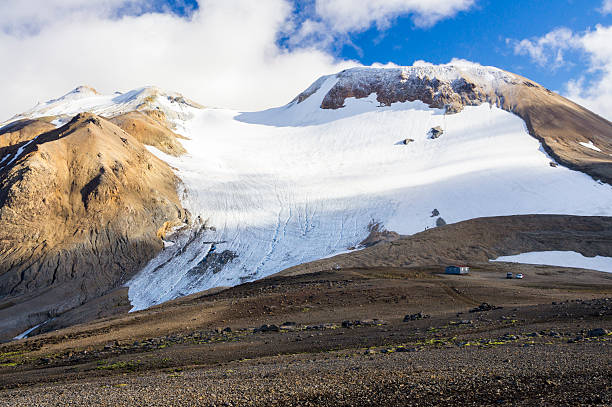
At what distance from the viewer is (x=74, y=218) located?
58.1m

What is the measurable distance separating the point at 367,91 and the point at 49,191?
2671 inches

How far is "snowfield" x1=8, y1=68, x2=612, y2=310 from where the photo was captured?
182 feet

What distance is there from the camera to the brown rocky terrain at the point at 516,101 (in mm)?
74250

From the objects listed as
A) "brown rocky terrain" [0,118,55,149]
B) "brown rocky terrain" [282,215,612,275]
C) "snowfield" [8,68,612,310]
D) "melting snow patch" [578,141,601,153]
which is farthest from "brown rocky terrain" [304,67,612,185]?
"brown rocky terrain" [0,118,55,149]

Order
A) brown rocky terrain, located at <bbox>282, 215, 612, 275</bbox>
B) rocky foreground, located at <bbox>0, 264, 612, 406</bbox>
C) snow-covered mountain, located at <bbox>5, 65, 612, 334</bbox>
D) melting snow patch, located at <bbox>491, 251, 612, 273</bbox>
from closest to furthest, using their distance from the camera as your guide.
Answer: rocky foreground, located at <bbox>0, 264, 612, 406</bbox>
melting snow patch, located at <bbox>491, 251, 612, 273</bbox>
brown rocky terrain, located at <bbox>282, 215, 612, 275</bbox>
snow-covered mountain, located at <bbox>5, 65, 612, 334</bbox>

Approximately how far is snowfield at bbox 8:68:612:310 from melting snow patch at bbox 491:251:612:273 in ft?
32.0

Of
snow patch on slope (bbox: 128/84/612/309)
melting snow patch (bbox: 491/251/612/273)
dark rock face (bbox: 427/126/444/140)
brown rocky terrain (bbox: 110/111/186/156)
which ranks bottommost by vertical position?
melting snow patch (bbox: 491/251/612/273)

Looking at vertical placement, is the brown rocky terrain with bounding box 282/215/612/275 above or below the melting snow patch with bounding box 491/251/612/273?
above

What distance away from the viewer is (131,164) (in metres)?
67.3

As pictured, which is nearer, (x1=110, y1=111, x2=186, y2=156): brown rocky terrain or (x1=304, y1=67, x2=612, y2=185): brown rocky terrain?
(x1=304, y1=67, x2=612, y2=185): brown rocky terrain

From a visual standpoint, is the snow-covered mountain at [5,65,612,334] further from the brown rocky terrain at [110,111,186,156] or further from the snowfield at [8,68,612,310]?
the brown rocky terrain at [110,111,186,156]

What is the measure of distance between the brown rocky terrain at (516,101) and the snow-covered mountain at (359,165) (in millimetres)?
328

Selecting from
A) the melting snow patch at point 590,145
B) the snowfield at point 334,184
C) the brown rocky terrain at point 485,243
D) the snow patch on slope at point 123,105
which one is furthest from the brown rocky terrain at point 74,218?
the melting snow patch at point 590,145

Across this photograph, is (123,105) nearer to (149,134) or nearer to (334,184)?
(149,134)
